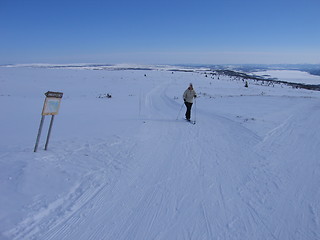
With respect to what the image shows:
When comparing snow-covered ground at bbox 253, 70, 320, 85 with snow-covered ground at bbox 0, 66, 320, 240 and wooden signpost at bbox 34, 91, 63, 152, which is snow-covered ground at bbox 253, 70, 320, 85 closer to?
snow-covered ground at bbox 0, 66, 320, 240

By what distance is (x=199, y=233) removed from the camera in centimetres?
397

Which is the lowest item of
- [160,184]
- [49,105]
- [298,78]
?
[298,78]

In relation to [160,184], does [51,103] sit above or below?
above

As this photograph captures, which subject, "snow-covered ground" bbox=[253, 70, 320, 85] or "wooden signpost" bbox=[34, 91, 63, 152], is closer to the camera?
"wooden signpost" bbox=[34, 91, 63, 152]

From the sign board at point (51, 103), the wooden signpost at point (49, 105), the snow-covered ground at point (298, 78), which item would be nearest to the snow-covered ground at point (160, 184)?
the wooden signpost at point (49, 105)

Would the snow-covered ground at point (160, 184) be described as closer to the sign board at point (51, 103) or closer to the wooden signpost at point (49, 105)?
the wooden signpost at point (49, 105)

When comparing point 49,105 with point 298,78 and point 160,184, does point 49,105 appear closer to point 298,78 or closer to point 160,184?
point 160,184

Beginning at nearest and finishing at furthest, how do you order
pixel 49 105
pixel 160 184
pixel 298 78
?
pixel 160 184 < pixel 49 105 < pixel 298 78

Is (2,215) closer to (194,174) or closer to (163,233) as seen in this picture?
(163,233)

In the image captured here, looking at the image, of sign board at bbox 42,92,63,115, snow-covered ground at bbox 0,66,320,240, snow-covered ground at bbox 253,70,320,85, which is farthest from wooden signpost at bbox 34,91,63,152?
snow-covered ground at bbox 253,70,320,85

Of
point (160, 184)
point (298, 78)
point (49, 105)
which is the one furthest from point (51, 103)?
point (298, 78)

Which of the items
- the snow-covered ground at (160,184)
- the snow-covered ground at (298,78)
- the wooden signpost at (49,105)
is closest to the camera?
the snow-covered ground at (160,184)

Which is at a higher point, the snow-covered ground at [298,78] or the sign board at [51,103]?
the sign board at [51,103]

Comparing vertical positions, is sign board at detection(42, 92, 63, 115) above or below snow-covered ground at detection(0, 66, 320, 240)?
above
